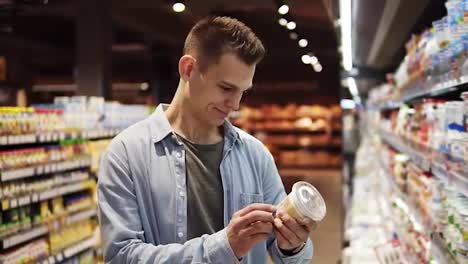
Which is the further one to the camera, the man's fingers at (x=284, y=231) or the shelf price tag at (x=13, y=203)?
the shelf price tag at (x=13, y=203)

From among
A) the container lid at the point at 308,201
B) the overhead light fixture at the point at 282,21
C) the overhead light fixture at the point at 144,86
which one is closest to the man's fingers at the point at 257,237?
the container lid at the point at 308,201

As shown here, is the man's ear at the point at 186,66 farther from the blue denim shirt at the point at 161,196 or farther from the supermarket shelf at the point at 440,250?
the supermarket shelf at the point at 440,250

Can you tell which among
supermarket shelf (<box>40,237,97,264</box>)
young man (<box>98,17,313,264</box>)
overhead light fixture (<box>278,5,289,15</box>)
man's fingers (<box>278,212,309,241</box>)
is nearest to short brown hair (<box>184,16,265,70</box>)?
young man (<box>98,17,313,264</box>)

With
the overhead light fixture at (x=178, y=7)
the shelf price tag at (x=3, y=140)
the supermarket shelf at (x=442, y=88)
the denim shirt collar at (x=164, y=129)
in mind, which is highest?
the overhead light fixture at (x=178, y=7)

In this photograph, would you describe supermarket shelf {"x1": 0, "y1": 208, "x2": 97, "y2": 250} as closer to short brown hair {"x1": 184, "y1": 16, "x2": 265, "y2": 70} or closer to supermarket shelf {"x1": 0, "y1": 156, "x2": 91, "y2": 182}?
supermarket shelf {"x1": 0, "y1": 156, "x2": 91, "y2": 182}

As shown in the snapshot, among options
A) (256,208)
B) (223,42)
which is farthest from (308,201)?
(223,42)

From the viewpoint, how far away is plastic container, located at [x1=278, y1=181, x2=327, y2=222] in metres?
1.28

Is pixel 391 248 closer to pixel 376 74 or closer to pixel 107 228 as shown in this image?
pixel 107 228

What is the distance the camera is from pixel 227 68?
1440 mm

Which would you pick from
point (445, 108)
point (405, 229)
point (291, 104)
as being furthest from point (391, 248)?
point (291, 104)

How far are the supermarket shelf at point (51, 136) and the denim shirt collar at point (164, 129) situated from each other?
7.65 feet

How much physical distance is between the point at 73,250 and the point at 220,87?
3.41 m

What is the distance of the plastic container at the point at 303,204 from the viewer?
1.28 m

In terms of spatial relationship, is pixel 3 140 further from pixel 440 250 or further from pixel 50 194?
pixel 440 250
